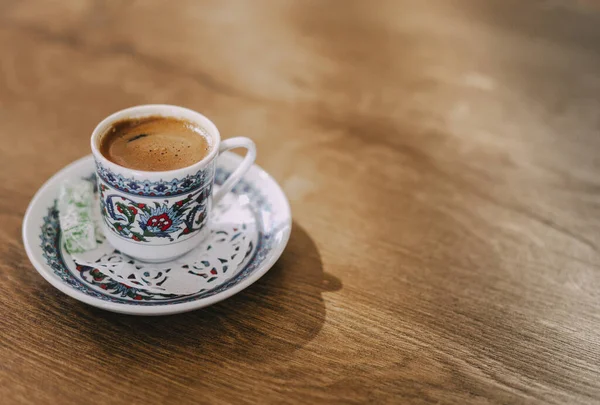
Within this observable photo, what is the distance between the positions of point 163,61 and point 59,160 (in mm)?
451

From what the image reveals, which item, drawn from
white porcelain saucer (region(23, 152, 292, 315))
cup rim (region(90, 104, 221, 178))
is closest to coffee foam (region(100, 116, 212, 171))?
cup rim (region(90, 104, 221, 178))

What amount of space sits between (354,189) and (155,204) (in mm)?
389

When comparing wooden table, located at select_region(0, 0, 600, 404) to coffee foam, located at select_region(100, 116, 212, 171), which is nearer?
wooden table, located at select_region(0, 0, 600, 404)

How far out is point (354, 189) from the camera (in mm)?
1023

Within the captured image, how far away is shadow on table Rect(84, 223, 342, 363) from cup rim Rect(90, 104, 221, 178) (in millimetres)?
178

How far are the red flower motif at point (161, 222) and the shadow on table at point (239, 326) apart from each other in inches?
4.7

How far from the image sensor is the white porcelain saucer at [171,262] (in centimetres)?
72

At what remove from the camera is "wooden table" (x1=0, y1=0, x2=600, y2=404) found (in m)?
0.68

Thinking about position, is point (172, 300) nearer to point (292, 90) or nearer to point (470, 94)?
point (292, 90)

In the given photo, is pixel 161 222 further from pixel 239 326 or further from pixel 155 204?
pixel 239 326

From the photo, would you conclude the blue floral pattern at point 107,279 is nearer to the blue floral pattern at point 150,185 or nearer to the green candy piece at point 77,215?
the green candy piece at point 77,215

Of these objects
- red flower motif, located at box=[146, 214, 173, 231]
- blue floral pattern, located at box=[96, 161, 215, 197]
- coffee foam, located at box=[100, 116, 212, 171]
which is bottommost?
red flower motif, located at box=[146, 214, 173, 231]

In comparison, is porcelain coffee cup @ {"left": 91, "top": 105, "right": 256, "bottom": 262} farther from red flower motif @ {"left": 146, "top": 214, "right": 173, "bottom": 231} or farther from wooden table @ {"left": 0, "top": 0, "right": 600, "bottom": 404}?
wooden table @ {"left": 0, "top": 0, "right": 600, "bottom": 404}

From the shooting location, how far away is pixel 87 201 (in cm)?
86
